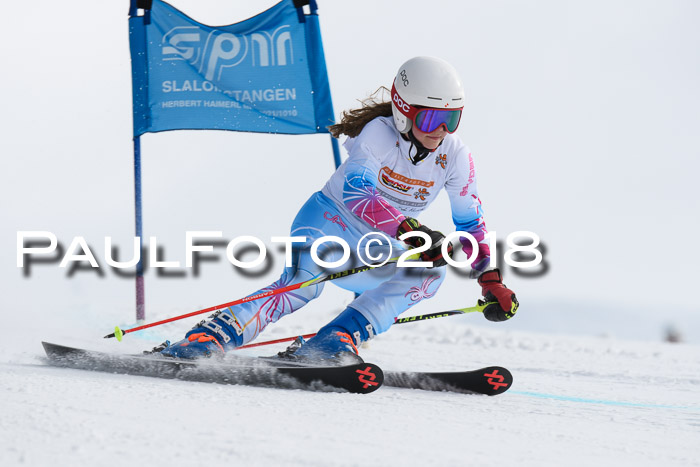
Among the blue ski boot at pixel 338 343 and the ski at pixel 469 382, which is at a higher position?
the blue ski boot at pixel 338 343

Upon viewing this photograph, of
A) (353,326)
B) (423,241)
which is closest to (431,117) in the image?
(423,241)

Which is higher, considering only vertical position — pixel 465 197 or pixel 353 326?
pixel 465 197

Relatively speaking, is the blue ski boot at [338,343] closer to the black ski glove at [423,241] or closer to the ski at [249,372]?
the ski at [249,372]

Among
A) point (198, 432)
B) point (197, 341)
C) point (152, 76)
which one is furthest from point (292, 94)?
point (198, 432)

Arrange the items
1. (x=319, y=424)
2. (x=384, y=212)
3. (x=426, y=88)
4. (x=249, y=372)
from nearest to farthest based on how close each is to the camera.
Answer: (x=319, y=424), (x=249, y=372), (x=384, y=212), (x=426, y=88)

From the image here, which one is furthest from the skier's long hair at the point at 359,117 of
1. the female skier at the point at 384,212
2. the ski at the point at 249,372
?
the ski at the point at 249,372

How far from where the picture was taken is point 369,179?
3420 mm

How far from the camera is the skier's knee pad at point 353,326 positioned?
3410 millimetres

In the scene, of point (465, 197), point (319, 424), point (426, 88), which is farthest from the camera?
point (465, 197)

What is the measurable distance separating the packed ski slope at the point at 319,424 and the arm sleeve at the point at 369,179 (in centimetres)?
77

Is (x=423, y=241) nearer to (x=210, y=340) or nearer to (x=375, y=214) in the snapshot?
(x=375, y=214)

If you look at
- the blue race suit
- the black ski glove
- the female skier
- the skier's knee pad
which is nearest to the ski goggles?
the female skier

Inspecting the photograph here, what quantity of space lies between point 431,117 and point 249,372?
56.9 inches

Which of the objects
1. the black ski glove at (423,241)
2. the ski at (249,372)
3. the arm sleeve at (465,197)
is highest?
the arm sleeve at (465,197)
